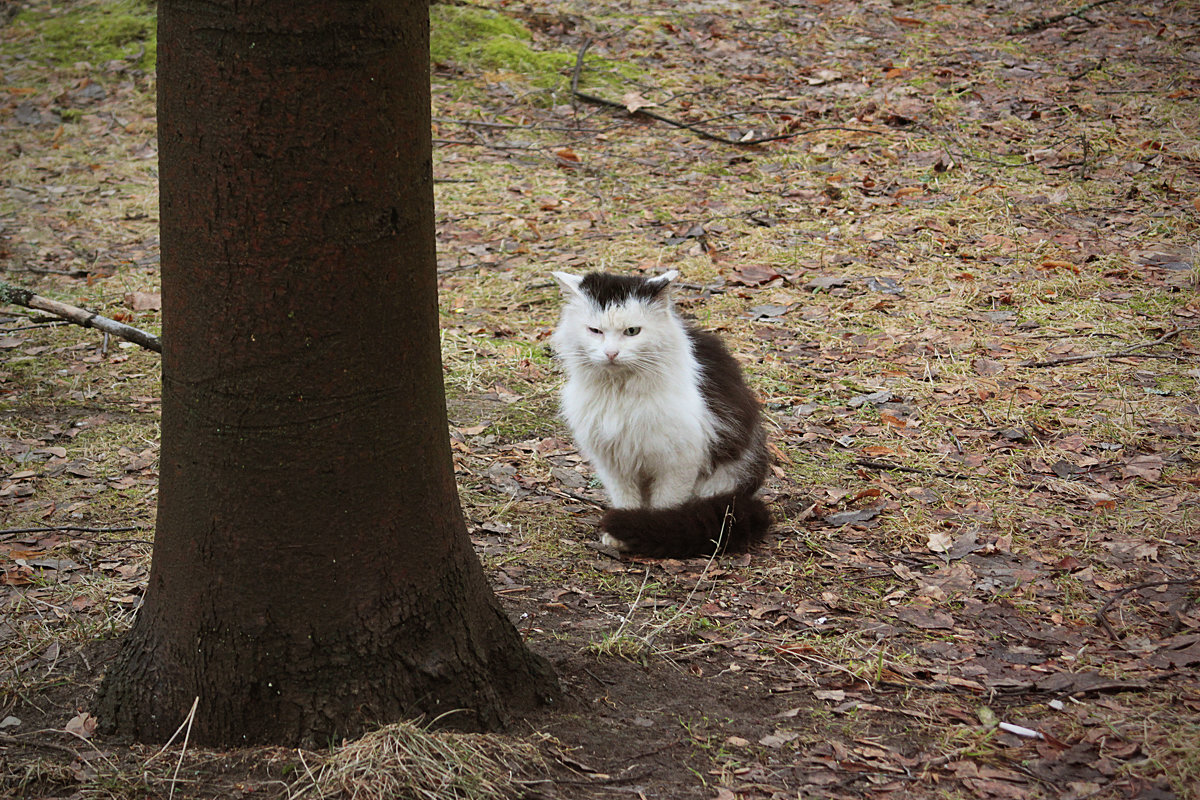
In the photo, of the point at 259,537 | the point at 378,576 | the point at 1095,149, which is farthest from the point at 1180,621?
the point at 1095,149

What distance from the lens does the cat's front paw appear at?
12.6 feet

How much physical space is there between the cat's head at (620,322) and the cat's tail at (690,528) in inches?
26.1

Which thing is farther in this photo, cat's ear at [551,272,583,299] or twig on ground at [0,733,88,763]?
cat's ear at [551,272,583,299]

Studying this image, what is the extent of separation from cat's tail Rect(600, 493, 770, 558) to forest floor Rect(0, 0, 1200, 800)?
0.08 m

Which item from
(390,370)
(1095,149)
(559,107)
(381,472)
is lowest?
(381,472)

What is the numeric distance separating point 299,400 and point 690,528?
78.3 inches

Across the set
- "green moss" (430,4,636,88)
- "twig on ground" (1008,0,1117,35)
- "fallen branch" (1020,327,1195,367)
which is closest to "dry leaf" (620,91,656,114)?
"green moss" (430,4,636,88)

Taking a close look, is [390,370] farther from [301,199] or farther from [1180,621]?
[1180,621]

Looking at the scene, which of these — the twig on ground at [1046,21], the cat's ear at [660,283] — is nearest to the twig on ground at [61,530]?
the cat's ear at [660,283]

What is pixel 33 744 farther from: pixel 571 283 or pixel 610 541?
pixel 571 283

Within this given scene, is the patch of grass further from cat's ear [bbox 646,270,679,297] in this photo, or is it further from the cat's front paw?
cat's ear [bbox 646,270,679,297]

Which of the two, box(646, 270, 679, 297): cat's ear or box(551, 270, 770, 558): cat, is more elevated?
box(646, 270, 679, 297): cat's ear

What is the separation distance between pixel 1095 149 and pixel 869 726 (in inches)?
256

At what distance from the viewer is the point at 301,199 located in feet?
6.81
